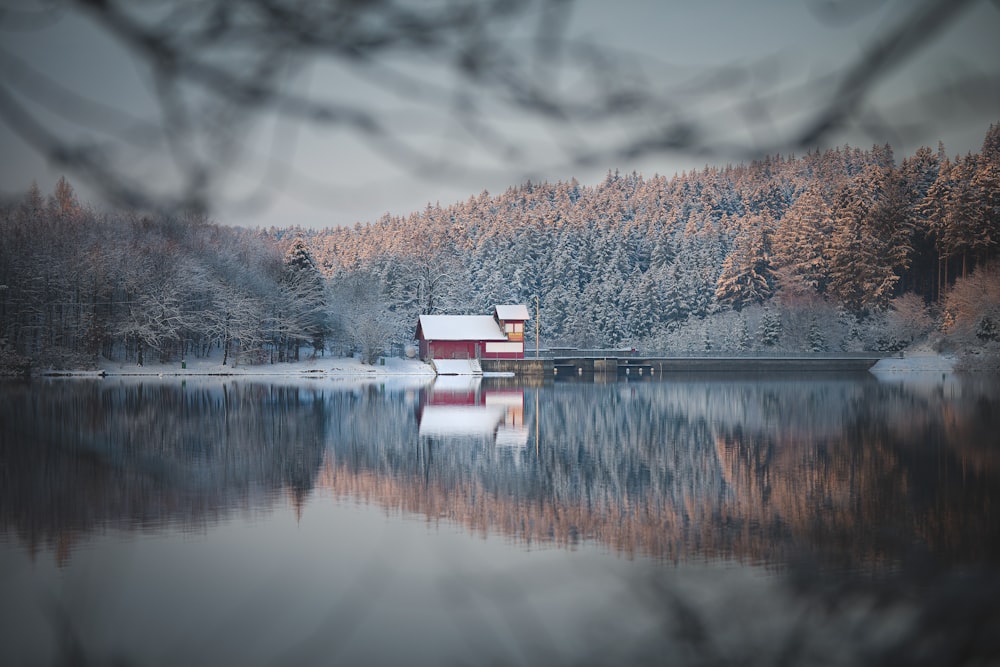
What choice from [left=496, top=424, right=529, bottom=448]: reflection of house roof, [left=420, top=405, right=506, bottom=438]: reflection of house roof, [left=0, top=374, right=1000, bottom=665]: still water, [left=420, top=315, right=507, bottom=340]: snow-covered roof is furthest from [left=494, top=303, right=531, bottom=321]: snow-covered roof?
[left=0, top=374, right=1000, bottom=665]: still water

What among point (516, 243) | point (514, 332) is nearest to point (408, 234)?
point (516, 243)

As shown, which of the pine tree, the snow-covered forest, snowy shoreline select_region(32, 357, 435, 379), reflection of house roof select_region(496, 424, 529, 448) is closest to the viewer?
reflection of house roof select_region(496, 424, 529, 448)

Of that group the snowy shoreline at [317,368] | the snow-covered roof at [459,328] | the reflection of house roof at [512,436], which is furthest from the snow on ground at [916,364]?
the reflection of house roof at [512,436]

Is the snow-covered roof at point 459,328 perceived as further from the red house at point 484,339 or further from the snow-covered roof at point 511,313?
the snow-covered roof at point 511,313

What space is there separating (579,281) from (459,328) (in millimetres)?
28148

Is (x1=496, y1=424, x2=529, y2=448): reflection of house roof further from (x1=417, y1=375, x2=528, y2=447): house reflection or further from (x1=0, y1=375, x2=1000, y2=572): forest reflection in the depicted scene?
(x1=0, y1=375, x2=1000, y2=572): forest reflection

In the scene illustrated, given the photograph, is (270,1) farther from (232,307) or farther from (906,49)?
(232,307)

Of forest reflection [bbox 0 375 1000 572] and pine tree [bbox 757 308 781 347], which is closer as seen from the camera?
forest reflection [bbox 0 375 1000 572]

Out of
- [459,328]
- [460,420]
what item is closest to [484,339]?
[459,328]

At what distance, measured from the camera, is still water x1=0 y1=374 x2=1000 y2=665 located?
27.3ft

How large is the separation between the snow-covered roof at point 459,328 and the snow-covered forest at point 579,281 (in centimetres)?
426

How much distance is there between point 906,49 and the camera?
2570 mm

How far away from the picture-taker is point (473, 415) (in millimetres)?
34094

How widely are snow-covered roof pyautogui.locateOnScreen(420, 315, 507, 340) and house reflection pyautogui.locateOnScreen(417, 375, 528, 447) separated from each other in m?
15.0
